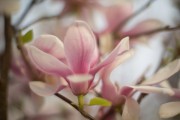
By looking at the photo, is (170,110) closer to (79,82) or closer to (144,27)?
(79,82)

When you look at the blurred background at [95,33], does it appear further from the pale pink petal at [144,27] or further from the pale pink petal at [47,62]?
the pale pink petal at [47,62]

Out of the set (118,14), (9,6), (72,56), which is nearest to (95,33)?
Result: (118,14)

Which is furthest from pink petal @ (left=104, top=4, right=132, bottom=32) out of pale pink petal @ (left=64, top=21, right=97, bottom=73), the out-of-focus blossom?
pale pink petal @ (left=64, top=21, right=97, bottom=73)

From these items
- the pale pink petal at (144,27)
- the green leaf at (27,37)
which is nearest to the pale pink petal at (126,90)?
the green leaf at (27,37)

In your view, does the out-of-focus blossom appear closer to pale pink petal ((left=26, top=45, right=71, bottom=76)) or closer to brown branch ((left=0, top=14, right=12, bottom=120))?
brown branch ((left=0, top=14, right=12, bottom=120))

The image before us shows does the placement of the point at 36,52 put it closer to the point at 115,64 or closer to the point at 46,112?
the point at 115,64

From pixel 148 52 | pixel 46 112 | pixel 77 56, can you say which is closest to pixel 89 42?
pixel 77 56
